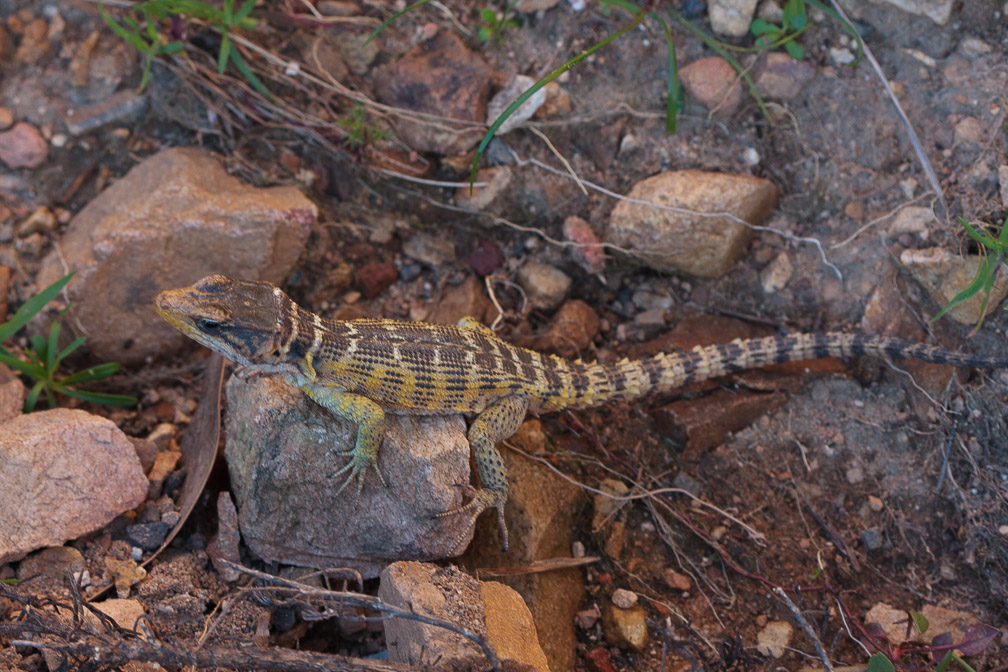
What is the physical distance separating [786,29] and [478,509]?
3.84 meters

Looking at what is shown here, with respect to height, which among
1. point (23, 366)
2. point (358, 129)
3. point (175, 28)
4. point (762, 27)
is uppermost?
point (762, 27)

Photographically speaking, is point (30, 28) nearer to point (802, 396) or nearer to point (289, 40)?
point (289, 40)

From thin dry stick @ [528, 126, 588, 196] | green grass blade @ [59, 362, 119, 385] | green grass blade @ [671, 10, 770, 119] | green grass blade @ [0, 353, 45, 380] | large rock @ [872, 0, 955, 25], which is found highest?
large rock @ [872, 0, 955, 25]

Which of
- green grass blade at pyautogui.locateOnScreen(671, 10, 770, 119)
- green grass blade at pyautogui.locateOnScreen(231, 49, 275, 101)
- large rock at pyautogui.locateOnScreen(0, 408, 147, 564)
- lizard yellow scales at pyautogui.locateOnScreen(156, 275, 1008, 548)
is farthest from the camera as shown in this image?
green grass blade at pyautogui.locateOnScreen(671, 10, 770, 119)

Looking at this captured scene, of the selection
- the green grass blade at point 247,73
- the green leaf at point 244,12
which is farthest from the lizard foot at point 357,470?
the green leaf at point 244,12

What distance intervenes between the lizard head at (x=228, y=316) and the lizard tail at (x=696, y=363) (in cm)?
163

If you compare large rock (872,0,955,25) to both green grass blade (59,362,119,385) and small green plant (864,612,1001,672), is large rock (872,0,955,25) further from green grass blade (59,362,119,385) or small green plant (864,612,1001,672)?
green grass blade (59,362,119,385)

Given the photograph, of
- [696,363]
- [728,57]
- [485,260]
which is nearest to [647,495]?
[696,363]

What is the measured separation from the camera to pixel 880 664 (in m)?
3.13

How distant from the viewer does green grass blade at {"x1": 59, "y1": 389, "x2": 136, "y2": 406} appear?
14.1ft

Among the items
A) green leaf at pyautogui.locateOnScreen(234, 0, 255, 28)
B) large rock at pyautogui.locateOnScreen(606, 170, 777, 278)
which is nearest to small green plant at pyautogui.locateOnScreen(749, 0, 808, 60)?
large rock at pyautogui.locateOnScreen(606, 170, 777, 278)

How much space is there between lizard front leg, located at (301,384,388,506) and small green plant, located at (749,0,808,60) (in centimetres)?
360

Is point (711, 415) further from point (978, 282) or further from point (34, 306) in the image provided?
point (34, 306)

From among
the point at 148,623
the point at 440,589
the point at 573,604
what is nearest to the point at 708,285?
the point at 573,604
